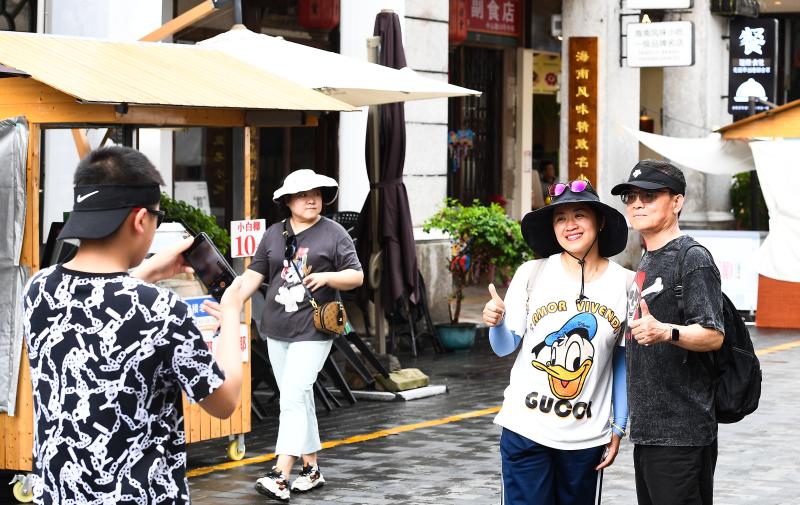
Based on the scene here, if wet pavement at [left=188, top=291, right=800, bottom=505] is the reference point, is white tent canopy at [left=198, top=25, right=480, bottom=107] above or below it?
above

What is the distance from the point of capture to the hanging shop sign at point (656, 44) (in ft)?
67.3

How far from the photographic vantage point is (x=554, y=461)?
5.52 metres

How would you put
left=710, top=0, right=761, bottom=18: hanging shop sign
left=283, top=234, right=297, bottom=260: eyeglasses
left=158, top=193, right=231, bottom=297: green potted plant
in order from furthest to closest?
1. left=710, top=0, right=761, bottom=18: hanging shop sign
2. left=158, top=193, right=231, bottom=297: green potted plant
3. left=283, top=234, right=297, bottom=260: eyeglasses

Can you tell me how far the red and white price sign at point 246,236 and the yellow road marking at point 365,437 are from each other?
1307mm

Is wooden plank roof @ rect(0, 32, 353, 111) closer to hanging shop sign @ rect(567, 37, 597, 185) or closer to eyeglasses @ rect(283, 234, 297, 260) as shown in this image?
eyeglasses @ rect(283, 234, 297, 260)

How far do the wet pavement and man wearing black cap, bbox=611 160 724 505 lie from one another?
9.32 ft

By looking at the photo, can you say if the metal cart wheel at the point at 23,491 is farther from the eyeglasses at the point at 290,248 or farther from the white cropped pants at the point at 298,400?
the eyeglasses at the point at 290,248

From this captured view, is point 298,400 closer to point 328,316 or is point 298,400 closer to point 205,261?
point 328,316

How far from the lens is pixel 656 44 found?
2062 cm

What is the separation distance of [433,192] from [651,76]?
11952 mm

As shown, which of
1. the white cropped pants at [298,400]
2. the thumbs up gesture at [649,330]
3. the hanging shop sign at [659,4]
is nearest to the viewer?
the thumbs up gesture at [649,330]

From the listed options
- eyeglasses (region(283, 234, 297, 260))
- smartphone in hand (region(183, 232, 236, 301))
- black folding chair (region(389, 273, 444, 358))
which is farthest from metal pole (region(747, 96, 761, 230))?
smartphone in hand (region(183, 232, 236, 301))

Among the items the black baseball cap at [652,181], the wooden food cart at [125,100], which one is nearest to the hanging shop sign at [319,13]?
the wooden food cart at [125,100]

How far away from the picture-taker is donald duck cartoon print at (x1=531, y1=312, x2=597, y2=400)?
18.0ft
